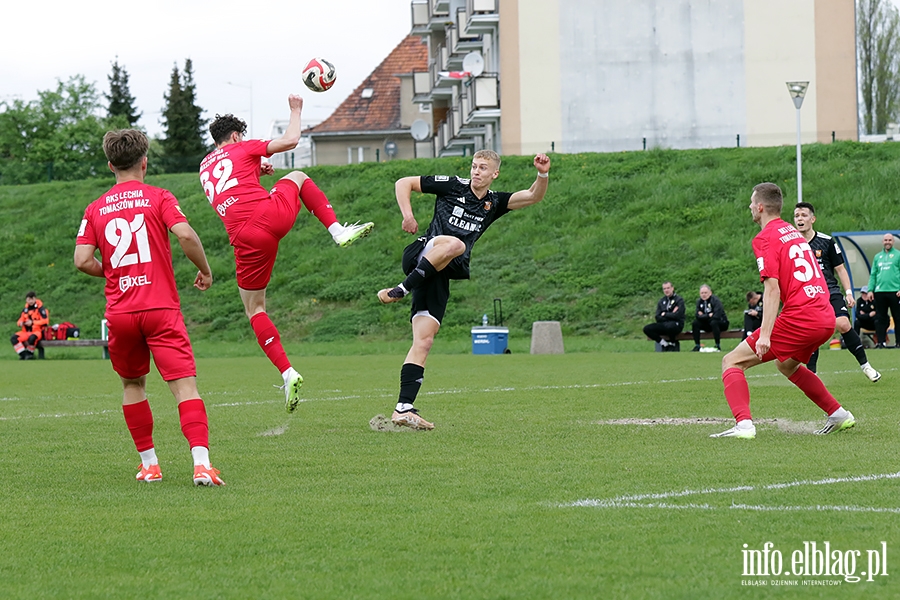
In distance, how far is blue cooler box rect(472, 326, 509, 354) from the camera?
27.2m

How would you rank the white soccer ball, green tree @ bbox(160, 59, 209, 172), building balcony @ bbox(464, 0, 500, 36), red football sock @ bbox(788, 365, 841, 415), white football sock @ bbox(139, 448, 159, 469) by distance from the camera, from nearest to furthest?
white football sock @ bbox(139, 448, 159, 469) → red football sock @ bbox(788, 365, 841, 415) → the white soccer ball → building balcony @ bbox(464, 0, 500, 36) → green tree @ bbox(160, 59, 209, 172)

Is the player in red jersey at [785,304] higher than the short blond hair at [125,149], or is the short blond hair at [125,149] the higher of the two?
the short blond hair at [125,149]

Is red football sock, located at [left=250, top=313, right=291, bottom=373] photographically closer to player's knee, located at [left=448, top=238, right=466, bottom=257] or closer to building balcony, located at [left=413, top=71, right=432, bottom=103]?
player's knee, located at [left=448, top=238, right=466, bottom=257]

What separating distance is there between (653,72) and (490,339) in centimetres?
2408

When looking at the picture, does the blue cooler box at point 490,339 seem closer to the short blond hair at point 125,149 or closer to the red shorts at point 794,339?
the red shorts at point 794,339

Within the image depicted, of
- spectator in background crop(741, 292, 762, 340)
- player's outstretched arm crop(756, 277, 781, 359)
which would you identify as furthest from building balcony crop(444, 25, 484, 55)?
player's outstretched arm crop(756, 277, 781, 359)

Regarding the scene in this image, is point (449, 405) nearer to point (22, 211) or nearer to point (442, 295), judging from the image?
point (442, 295)

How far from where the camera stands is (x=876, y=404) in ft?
36.1

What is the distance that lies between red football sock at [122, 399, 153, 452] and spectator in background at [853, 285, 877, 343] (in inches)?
808

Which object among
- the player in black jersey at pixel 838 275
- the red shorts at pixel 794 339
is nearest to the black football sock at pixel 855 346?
the player in black jersey at pixel 838 275

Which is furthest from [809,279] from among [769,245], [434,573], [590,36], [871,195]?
[590,36]

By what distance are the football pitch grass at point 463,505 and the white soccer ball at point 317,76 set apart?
2.84 meters

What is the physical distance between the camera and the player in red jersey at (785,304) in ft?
27.5

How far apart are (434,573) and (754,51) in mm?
46030
